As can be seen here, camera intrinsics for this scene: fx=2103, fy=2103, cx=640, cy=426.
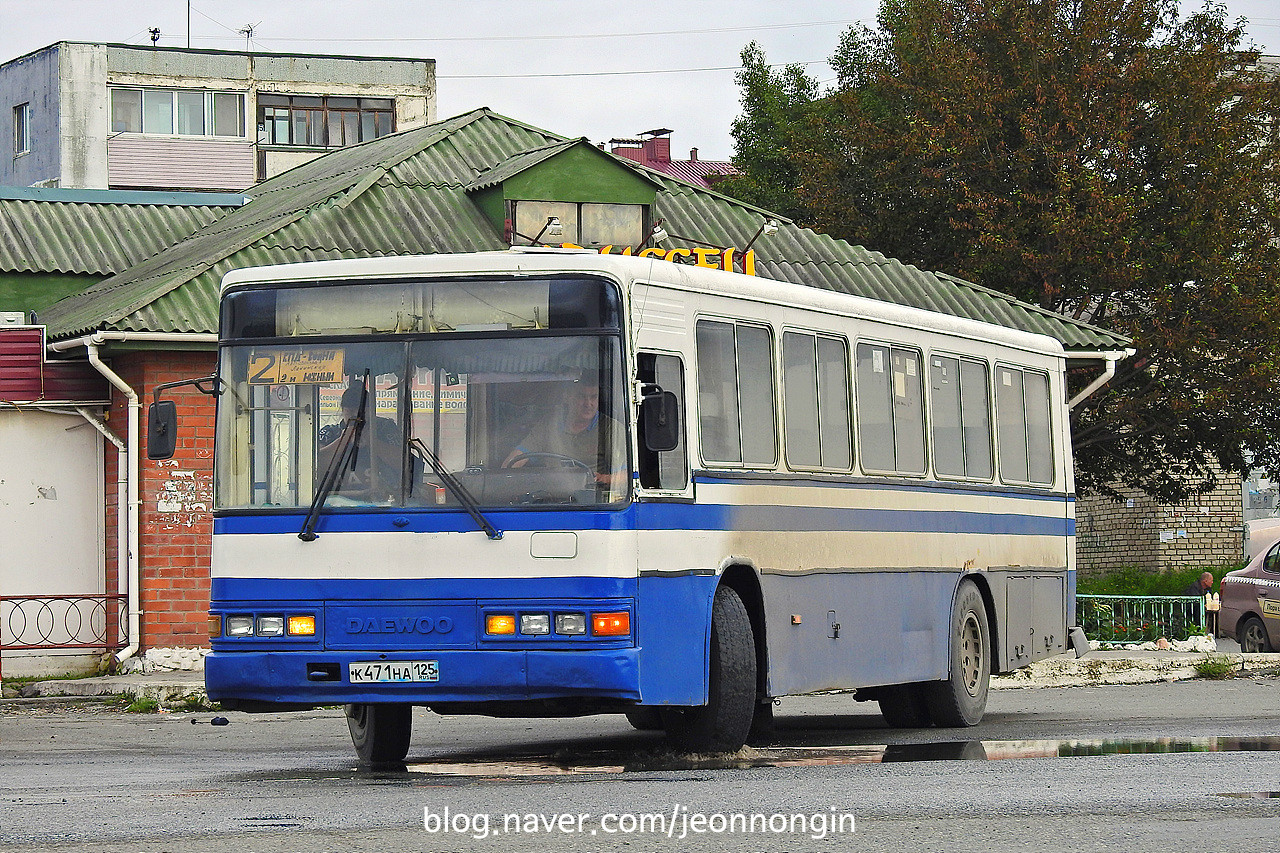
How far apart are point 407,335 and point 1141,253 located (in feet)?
78.5

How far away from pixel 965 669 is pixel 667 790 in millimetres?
6267

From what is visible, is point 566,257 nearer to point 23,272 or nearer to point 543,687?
point 543,687

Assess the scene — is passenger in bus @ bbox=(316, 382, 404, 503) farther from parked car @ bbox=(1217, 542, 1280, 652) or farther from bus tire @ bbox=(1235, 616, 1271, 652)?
bus tire @ bbox=(1235, 616, 1271, 652)

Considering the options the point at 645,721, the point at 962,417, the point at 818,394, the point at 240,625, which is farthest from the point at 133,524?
the point at 240,625

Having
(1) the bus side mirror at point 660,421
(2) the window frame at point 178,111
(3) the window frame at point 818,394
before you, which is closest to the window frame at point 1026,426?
(3) the window frame at point 818,394

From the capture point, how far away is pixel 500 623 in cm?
1093

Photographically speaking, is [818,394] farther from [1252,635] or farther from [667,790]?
[1252,635]

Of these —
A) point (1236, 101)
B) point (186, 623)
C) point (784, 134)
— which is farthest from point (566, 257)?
point (784, 134)

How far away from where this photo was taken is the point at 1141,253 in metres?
33.3

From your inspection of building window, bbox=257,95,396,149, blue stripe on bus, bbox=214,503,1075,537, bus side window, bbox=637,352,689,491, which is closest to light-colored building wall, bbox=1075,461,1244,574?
building window, bbox=257,95,396,149

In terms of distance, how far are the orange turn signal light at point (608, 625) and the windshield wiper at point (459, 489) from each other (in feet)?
2.22

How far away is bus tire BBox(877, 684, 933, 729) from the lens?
1540cm

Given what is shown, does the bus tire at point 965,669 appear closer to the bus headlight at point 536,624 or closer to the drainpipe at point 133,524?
the bus headlight at point 536,624

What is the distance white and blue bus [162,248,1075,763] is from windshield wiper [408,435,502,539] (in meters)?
0.01
